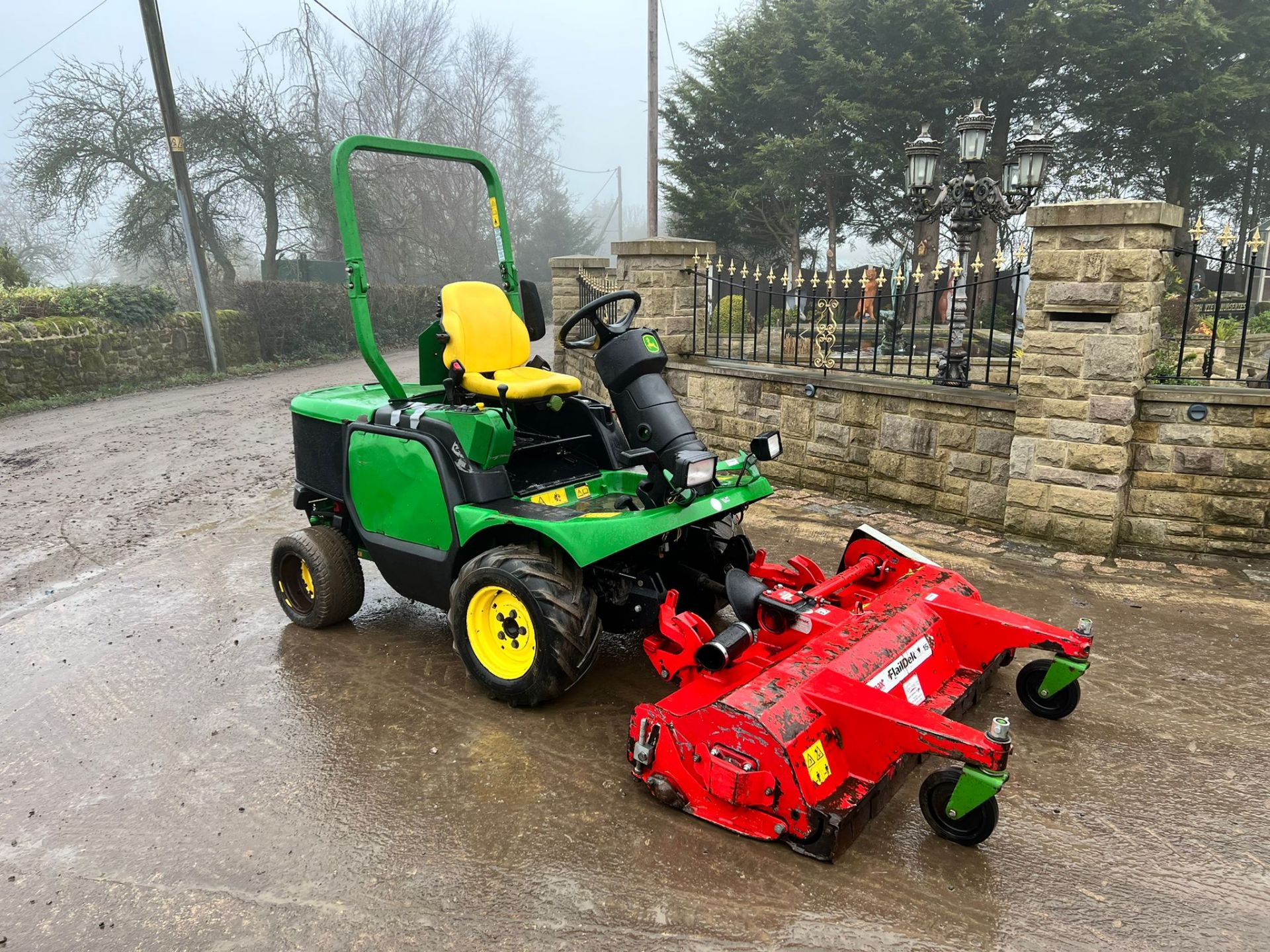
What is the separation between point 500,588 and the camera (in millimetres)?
3709

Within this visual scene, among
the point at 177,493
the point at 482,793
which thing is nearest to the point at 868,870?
the point at 482,793

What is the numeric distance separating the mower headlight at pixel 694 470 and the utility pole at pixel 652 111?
49.9ft

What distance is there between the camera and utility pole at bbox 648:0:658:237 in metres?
18.0

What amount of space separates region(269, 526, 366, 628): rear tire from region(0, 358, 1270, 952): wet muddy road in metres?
0.13

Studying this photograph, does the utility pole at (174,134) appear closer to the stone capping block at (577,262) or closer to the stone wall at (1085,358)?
the stone capping block at (577,262)

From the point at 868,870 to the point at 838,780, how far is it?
0.28 metres

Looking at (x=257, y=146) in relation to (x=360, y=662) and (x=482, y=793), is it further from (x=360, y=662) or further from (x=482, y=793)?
(x=482, y=793)

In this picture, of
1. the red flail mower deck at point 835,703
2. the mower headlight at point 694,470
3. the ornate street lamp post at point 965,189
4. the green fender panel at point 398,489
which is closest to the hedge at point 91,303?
the green fender panel at point 398,489

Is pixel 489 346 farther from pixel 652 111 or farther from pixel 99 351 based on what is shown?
pixel 652 111

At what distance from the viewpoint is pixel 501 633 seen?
380cm

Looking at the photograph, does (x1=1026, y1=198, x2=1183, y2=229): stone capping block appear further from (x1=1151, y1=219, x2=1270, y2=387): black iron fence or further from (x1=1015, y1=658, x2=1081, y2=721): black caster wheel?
(x1=1015, y1=658, x2=1081, y2=721): black caster wheel

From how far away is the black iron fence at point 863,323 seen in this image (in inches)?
263

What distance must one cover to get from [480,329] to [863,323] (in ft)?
34.6

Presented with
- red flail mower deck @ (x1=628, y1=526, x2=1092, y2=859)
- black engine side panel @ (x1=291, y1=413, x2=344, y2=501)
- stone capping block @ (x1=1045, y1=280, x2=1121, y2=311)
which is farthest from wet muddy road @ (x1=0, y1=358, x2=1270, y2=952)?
stone capping block @ (x1=1045, y1=280, x2=1121, y2=311)
